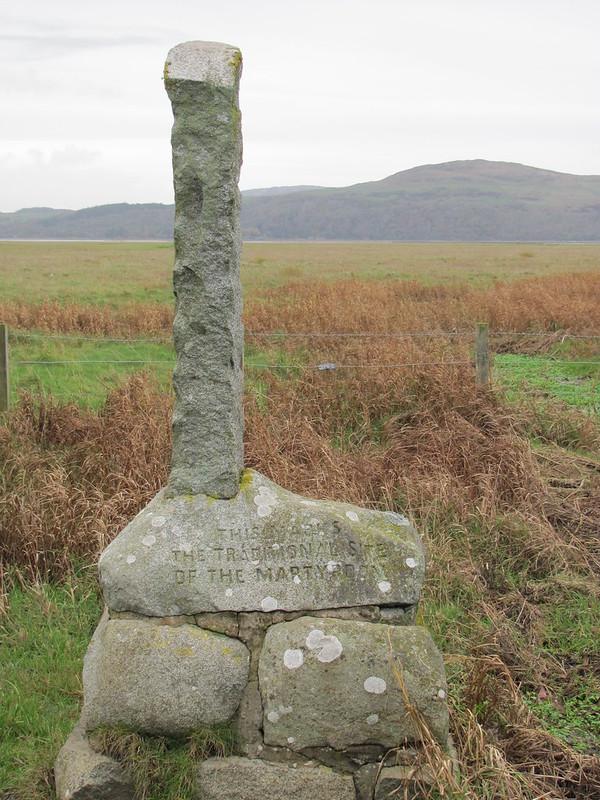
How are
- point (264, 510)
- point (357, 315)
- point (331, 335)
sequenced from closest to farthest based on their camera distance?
point (264, 510) < point (331, 335) < point (357, 315)

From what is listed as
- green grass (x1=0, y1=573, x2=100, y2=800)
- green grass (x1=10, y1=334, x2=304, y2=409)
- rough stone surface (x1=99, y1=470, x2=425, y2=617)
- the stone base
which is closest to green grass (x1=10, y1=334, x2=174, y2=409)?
green grass (x1=10, y1=334, x2=304, y2=409)

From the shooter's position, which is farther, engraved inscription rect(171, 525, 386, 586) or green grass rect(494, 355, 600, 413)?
green grass rect(494, 355, 600, 413)

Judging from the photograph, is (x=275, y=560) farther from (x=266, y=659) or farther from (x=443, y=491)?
(x=443, y=491)

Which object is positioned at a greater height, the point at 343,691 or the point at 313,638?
the point at 313,638

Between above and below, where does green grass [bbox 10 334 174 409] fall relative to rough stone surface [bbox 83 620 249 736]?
above

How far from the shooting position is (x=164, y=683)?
12.4 feet

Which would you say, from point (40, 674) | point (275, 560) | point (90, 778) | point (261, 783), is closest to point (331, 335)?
point (40, 674)

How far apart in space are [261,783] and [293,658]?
0.55 meters

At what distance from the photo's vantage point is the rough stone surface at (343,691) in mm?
3762

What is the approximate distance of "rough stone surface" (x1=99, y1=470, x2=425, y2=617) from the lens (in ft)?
12.8

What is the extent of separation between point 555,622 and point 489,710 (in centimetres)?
133

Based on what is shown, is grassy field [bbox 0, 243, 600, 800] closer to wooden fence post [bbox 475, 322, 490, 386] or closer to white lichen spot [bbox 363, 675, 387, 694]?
wooden fence post [bbox 475, 322, 490, 386]

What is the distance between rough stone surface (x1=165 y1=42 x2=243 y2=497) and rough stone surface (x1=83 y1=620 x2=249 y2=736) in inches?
28.5

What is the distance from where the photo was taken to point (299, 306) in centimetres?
1493
